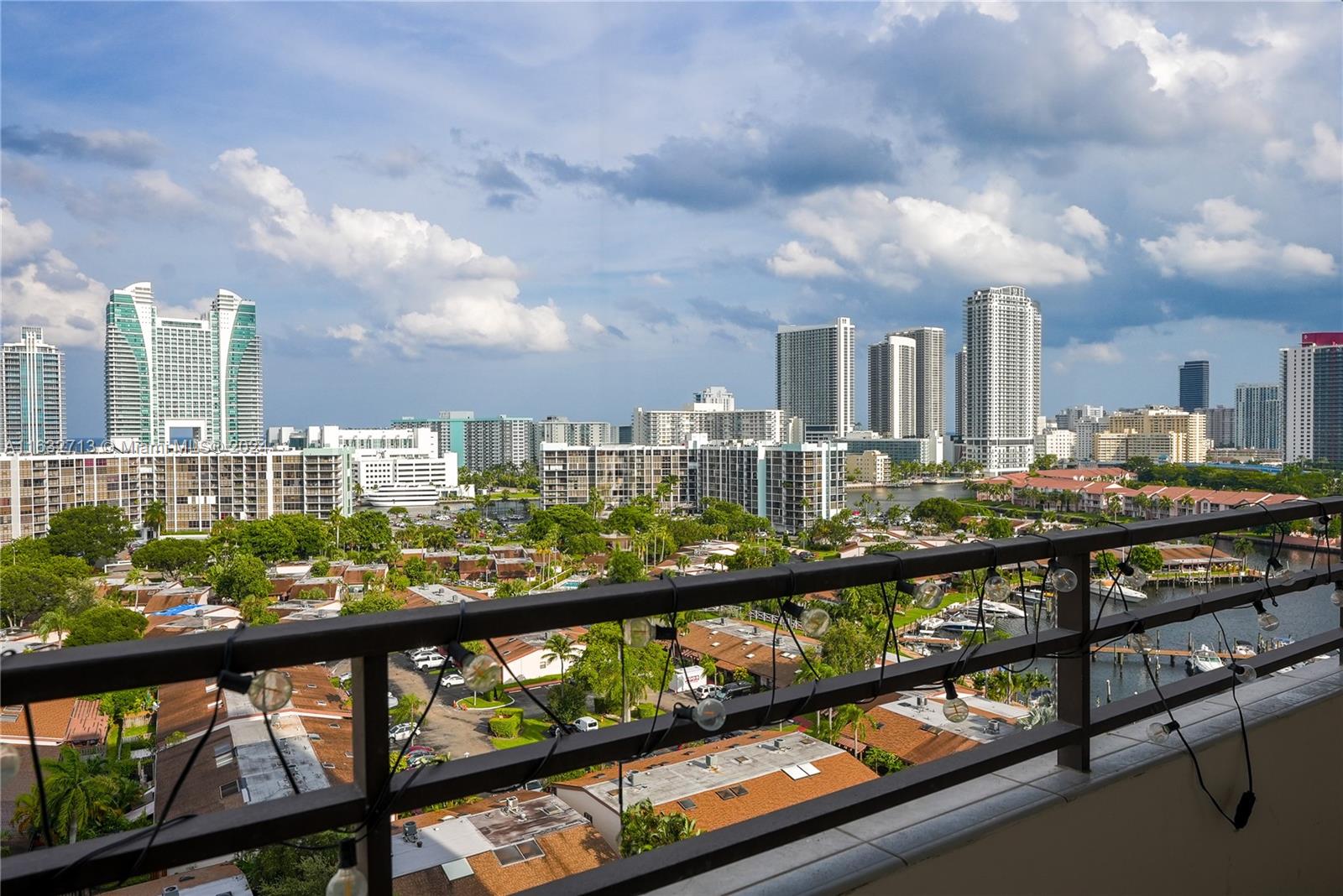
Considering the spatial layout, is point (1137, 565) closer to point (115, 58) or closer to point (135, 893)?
point (135, 893)

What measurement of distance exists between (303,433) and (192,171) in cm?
2825

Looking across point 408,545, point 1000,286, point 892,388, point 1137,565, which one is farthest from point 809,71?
point 1137,565

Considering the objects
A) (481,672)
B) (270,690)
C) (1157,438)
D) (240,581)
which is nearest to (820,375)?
(1157,438)

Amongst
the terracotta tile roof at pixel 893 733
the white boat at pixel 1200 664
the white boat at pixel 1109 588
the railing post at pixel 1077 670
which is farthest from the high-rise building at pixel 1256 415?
the railing post at pixel 1077 670

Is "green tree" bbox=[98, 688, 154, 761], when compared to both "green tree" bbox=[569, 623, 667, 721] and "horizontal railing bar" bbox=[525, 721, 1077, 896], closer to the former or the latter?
"green tree" bbox=[569, 623, 667, 721]

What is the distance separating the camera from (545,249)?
85.5 metres

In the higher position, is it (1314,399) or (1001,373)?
(1001,373)

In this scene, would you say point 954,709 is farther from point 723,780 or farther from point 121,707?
point 121,707

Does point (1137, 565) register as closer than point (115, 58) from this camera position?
Yes

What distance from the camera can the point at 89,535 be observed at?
3603cm

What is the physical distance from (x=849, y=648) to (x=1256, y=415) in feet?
304

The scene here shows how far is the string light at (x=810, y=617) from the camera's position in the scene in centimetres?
96

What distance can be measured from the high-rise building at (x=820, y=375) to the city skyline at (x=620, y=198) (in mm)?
4627

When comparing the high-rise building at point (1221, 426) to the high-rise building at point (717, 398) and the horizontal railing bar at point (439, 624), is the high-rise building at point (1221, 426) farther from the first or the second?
the horizontal railing bar at point (439, 624)
